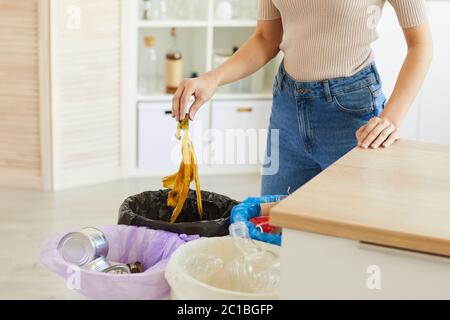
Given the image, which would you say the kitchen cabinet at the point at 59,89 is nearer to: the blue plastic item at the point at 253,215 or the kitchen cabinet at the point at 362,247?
the blue plastic item at the point at 253,215

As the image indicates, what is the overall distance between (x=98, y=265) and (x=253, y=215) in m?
0.33

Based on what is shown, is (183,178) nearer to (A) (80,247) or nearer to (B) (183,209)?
(B) (183,209)

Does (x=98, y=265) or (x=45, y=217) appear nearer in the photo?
(x=98, y=265)

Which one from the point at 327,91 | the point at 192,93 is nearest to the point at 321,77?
the point at 327,91

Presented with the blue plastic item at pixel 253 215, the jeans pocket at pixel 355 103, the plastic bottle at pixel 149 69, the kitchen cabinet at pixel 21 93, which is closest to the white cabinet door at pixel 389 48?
the plastic bottle at pixel 149 69

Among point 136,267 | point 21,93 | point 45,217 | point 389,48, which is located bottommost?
point 45,217

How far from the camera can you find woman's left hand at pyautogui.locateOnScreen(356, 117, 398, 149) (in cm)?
175

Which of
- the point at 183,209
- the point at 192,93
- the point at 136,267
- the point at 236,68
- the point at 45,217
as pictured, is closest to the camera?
the point at 136,267

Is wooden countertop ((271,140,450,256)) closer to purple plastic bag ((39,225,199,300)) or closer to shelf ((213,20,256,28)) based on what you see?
purple plastic bag ((39,225,199,300))

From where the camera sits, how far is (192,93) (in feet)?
5.87

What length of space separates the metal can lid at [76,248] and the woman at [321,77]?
45 cm

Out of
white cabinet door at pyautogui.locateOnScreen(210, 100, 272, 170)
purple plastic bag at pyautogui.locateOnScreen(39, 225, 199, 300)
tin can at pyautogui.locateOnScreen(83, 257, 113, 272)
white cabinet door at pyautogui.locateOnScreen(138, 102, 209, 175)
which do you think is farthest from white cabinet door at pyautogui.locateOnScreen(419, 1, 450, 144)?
tin can at pyautogui.locateOnScreen(83, 257, 113, 272)

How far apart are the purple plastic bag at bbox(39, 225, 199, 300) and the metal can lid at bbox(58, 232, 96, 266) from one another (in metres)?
0.02

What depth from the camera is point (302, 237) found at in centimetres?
130
